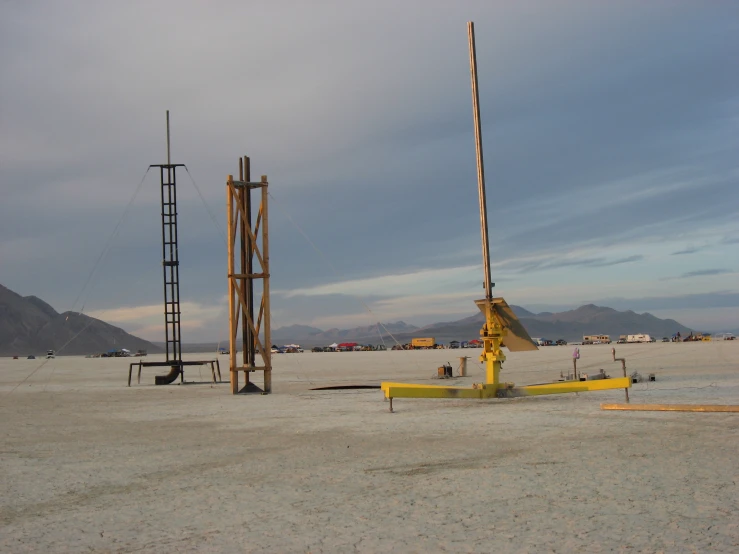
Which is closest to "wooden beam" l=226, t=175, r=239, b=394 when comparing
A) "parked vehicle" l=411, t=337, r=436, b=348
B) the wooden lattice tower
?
the wooden lattice tower

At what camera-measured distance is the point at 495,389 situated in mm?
17062

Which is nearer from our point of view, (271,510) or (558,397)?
(271,510)

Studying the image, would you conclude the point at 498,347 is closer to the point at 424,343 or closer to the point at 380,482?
the point at 380,482

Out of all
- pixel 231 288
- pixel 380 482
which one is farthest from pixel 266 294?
pixel 380 482

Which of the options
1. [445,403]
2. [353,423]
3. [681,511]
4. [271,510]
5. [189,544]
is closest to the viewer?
[189,544]

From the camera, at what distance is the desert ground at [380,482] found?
585cm

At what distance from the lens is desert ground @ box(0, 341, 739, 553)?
585 centimetres

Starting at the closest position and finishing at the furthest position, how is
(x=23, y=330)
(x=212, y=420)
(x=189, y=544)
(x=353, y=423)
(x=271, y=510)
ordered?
(x=189, y=544), (x=271, y=510), (x=353, y=423), (x=212, y=420), (x=23, y=330)

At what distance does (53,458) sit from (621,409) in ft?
→ 31.4

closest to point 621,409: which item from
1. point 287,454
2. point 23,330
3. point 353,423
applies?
point 353,423

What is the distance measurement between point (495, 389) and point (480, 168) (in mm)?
5272

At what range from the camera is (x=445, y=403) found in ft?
54.3

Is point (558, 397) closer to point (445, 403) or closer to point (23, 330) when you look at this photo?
point (445, 403)

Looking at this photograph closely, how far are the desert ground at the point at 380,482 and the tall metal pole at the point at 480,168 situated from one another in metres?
3.87
